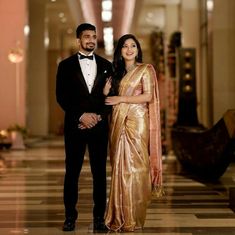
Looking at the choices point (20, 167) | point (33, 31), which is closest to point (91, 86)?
point (20, 167)

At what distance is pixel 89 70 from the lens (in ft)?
14.2

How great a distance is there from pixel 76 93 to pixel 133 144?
535 mm

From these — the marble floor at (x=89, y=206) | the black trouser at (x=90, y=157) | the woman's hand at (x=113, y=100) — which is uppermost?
the woman's hand at (x=113, y=100)

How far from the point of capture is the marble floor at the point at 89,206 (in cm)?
445

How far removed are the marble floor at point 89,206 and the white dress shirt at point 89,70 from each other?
1047 mm

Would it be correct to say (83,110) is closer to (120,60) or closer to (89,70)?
(89,70)

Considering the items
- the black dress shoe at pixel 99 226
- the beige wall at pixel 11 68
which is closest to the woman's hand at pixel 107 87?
Result: the black dress shoe at pixel 99 226

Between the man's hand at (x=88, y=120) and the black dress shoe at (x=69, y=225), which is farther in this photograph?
the black dress shoe at (x=69, y=225)

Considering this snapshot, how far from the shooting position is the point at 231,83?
12227 millimetres

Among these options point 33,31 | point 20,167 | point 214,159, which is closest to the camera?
point 214,159

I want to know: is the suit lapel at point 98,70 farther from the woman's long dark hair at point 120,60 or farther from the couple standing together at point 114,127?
the woman's long dark hair at point 120,60

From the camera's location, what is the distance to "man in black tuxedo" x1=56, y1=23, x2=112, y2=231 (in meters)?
4.27

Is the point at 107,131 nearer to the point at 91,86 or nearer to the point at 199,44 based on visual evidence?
the point at 91,86

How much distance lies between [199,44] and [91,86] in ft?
37.1
